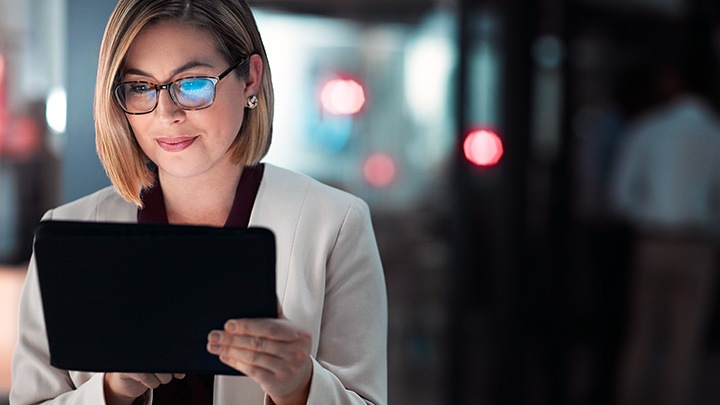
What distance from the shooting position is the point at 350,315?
842 millimetres

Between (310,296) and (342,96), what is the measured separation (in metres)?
3.49

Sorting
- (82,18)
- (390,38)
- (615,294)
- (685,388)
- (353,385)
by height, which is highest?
(390,38)

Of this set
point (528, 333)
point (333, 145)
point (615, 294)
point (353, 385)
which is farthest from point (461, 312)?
point (353, 385)

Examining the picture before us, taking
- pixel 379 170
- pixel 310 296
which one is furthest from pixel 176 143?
pixel 379 170

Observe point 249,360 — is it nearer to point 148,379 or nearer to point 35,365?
point 148,379

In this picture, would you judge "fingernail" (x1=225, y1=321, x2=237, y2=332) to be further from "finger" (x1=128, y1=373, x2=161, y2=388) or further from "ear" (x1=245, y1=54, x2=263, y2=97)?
"ear" (x1=245, y1=54, x2=263, y2=97)

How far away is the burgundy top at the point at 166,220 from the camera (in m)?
0.82

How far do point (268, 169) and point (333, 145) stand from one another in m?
3.14

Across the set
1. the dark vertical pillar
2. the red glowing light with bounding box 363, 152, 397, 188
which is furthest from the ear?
the dark vertical pillar

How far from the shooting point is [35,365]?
820mm

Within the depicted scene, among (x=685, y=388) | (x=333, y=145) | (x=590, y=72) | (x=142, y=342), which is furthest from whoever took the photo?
(x=590, y=72)

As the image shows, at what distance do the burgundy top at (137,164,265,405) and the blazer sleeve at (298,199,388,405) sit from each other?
83 millimetres

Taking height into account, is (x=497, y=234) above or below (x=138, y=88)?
below

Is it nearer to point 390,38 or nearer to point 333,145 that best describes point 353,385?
point 333,145
